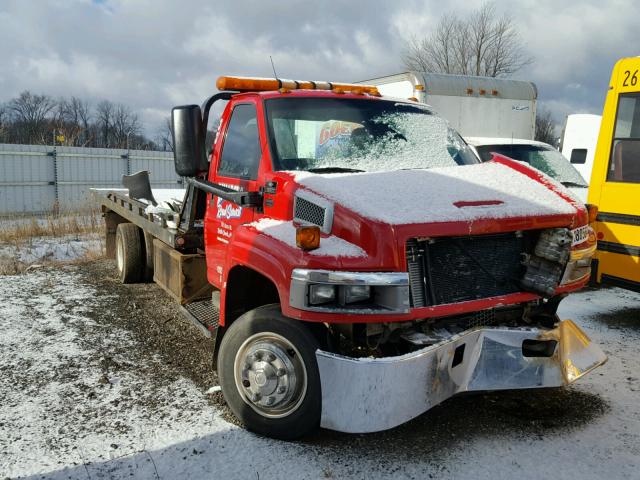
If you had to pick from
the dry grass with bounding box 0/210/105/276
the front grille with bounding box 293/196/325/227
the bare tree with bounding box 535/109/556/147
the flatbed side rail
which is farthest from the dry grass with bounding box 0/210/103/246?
the bare tree with bounding box 535/109/556/147

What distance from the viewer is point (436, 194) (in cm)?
339

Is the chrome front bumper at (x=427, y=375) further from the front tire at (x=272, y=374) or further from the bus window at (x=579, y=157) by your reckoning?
the bus window at (x=579, y=157)

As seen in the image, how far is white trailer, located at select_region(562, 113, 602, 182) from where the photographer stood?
38.2ft

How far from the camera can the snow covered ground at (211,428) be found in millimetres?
3100

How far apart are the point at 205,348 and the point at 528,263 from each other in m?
3.03

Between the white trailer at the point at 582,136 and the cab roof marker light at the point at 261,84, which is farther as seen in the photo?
the white trailer at the point at 582,136

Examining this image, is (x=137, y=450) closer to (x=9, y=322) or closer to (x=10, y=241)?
(x=9, y=322)

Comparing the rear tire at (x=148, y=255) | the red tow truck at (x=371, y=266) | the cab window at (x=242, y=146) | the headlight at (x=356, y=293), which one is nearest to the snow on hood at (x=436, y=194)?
the red tow truck at (x=371, y=266)

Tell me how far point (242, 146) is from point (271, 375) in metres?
1.97

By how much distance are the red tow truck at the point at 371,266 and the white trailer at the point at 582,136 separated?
27.9 feet

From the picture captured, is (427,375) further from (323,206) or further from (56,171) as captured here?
(56,171)

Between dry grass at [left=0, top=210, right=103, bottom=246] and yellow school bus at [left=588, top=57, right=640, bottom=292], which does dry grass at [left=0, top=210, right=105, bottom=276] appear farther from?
yellow school bus at [left=588, top=57, right=640, bottom=292]

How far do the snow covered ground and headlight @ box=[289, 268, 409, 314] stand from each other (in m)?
0.96

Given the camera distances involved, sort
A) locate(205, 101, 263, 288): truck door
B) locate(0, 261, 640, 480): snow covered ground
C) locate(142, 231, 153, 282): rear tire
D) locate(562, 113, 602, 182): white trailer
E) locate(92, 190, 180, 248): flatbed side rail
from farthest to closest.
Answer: locate(562, 113, 602, 182): white trailer
locate(142, 231, 153, 282): rear tire
locate(92, 190, 180, 248): flatbed side rail
locate(205, 101, 263, 288): truck door
locate(0, 261, 640, 480): snow covered ground
